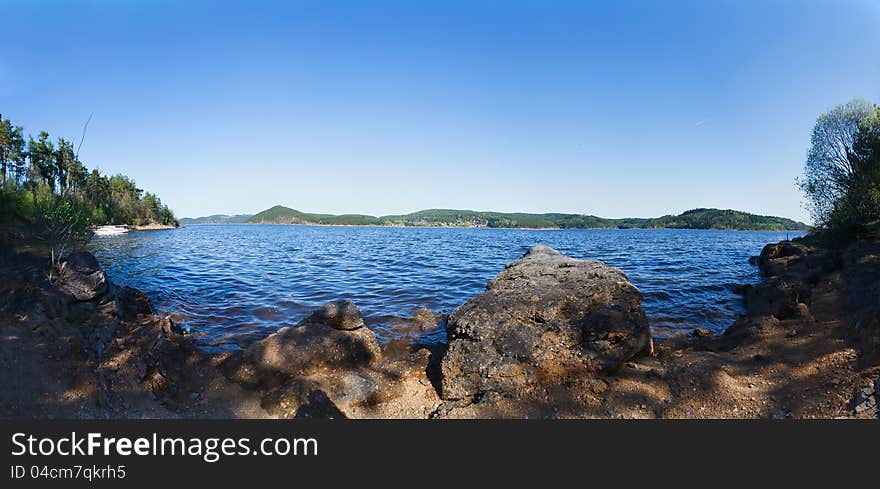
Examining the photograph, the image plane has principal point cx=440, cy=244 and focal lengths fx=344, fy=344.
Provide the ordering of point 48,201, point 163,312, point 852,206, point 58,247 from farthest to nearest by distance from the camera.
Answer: point 852,206 < point 163,312 < point 48,201 < point 58,247

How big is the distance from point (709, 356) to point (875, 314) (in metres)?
2.97

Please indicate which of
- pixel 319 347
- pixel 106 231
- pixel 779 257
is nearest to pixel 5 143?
pixel 106 231

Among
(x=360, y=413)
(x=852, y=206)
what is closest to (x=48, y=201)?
(x=360, y=413)

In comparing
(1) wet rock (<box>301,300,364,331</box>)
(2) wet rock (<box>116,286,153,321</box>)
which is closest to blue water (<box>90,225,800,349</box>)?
(2) wet rock (<box>116,286,153,321</box>)

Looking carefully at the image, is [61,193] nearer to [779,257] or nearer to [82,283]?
[82,283]

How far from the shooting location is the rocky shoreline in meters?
5.48

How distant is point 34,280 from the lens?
9078 mm

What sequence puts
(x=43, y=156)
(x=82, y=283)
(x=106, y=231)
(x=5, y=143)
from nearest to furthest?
1. (x=82, y=283)
2. (x=5, y=143)
3. (x=43, y=156)
4. (x=106, y=231)

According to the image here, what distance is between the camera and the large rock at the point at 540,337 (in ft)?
21.3

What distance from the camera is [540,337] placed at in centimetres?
713

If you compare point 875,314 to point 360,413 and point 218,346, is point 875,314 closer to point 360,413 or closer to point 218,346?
point 360,413

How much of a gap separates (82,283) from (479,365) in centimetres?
1193

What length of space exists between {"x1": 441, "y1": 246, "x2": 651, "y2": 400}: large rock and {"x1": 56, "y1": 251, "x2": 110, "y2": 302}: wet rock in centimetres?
1069

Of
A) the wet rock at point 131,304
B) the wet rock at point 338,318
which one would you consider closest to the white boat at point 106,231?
the wet rock at point 131,304
